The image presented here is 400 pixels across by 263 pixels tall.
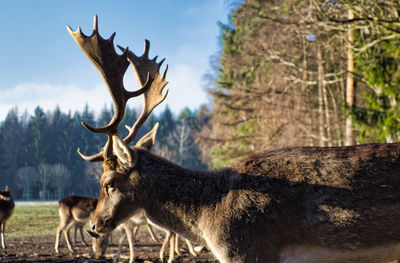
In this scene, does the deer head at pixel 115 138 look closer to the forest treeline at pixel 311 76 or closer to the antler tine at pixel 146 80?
the antler tine at pixel 146 80

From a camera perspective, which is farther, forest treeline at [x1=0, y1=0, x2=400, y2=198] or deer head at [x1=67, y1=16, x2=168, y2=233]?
forest treeline at [x1=0, y1=0, x2=400, y2=198]

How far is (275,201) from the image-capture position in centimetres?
325

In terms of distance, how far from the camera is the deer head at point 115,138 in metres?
3.78

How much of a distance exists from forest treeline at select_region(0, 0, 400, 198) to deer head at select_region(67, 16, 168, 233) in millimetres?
1631

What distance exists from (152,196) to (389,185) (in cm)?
216

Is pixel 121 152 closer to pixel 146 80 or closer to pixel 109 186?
pixel 109 186

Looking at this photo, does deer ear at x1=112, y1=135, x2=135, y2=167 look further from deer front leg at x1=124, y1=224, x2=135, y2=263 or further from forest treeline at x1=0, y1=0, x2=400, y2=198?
deer front leg at x1=124, y1=224, x2=135, y2=263

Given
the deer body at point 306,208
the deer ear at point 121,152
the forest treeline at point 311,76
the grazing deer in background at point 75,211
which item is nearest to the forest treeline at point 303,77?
the forest treeline at point 311,76

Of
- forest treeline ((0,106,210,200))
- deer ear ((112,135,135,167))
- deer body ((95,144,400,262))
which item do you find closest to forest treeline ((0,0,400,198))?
deer body ((95,144,400,262))

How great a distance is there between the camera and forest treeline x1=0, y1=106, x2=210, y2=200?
59.2m

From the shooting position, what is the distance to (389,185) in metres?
3.07

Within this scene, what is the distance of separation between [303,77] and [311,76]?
54 centimetres

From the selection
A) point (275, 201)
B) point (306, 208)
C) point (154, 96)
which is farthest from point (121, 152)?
point (306, 208)

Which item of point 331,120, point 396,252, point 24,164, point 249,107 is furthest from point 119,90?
point 24,164
